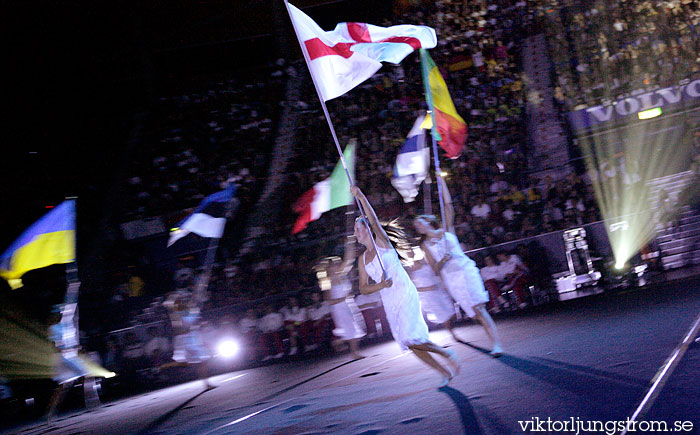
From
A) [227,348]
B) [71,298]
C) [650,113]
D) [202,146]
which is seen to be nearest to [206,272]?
[227,348]

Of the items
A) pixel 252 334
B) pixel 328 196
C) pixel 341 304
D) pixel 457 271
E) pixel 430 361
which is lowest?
pixel 430 361

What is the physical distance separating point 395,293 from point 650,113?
51.7 ft

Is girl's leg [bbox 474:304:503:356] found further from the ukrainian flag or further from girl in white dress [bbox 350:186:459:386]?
the ukrainian flag

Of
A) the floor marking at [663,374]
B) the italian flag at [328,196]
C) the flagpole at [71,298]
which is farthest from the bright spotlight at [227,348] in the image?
the floor marking at [663,374]

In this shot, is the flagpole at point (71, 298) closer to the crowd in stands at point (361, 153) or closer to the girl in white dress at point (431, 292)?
the crowd in stands at point (361, 153)

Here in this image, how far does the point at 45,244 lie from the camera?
9445mm

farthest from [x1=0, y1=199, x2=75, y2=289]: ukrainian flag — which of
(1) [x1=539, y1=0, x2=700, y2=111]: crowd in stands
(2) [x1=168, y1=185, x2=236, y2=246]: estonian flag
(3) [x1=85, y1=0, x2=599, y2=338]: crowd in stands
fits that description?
(1) [x1=539, y1=0, x2=700, y2=111]: crowd in stands

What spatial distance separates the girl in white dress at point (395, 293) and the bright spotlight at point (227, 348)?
28.0ft

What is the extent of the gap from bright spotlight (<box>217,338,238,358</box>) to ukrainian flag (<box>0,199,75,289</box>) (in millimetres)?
5252

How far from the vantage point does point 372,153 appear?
1730 centimetres

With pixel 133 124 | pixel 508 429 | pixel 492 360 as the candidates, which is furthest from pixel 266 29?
pixel 508 429

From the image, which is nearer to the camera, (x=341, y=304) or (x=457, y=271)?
(x=457, y=271)

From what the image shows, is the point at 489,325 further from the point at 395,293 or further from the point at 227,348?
the point at 227,348

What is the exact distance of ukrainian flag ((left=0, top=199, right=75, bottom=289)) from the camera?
9352 mm
